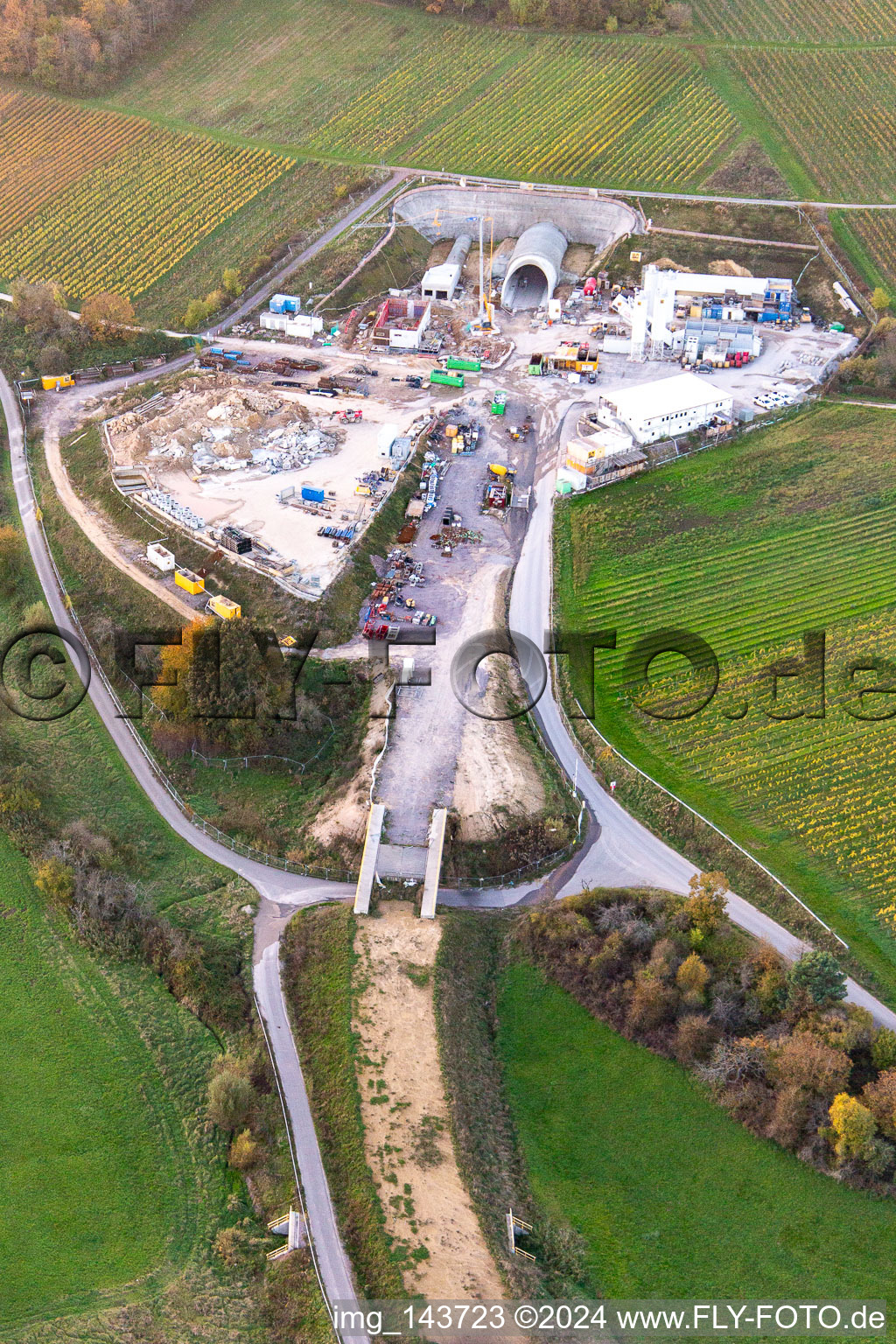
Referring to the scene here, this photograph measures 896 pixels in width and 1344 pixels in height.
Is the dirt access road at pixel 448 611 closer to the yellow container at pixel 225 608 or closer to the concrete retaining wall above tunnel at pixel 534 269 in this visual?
the yellow container at pixel 225 608

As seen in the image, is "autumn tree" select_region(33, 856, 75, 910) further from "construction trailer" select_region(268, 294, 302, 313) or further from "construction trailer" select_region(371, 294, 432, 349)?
"construction trailer" select_region(268, 294, 302, 313)

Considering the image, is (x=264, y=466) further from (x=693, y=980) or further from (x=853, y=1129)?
(x=853, y=1129)

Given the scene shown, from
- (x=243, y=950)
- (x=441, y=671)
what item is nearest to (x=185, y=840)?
(x=243, y=950)

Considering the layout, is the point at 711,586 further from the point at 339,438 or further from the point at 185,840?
the point at 185,840

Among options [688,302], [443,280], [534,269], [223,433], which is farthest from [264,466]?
[688,302]

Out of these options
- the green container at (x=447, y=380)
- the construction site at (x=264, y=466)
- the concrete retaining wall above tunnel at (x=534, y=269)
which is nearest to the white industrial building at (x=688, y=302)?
the concrete retaining wall above tunnel at (x=534, y=269)

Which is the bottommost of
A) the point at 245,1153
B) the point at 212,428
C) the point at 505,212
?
the point at 245,1153
